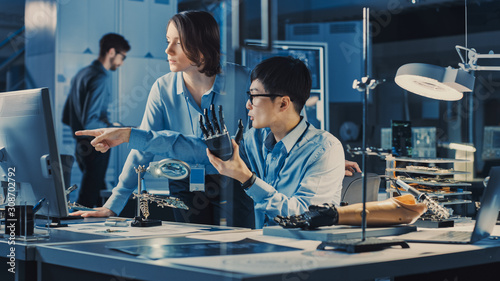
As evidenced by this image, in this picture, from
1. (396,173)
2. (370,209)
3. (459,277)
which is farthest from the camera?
(396,173)

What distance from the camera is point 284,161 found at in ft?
7.70

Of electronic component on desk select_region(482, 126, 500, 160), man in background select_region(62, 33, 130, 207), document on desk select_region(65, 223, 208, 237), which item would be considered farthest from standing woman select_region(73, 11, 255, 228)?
man in background select_region(62, 33, 130, 207)

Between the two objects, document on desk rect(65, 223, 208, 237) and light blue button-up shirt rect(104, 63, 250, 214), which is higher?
light blue button-up shirt rect(104, 63, 250, 214)

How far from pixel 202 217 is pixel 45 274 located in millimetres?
1069

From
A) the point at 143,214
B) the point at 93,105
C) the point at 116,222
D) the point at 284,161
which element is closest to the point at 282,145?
the point at 284,161

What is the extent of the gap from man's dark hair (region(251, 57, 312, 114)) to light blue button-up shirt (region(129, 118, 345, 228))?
0.10 m

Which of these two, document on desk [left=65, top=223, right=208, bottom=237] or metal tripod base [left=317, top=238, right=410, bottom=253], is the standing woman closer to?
document on desk [left=65, top=223, right=208, bottom=237]

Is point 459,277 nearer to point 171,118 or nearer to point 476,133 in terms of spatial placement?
point 171,118

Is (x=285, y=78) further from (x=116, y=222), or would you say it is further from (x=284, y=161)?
(x=116, y=222)

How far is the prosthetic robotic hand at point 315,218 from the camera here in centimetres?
178

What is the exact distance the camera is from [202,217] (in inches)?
105

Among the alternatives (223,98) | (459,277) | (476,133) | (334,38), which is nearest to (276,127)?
(223,98)

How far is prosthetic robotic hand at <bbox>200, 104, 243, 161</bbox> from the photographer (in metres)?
1.91

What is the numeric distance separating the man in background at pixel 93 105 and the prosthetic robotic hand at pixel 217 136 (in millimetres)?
3533
